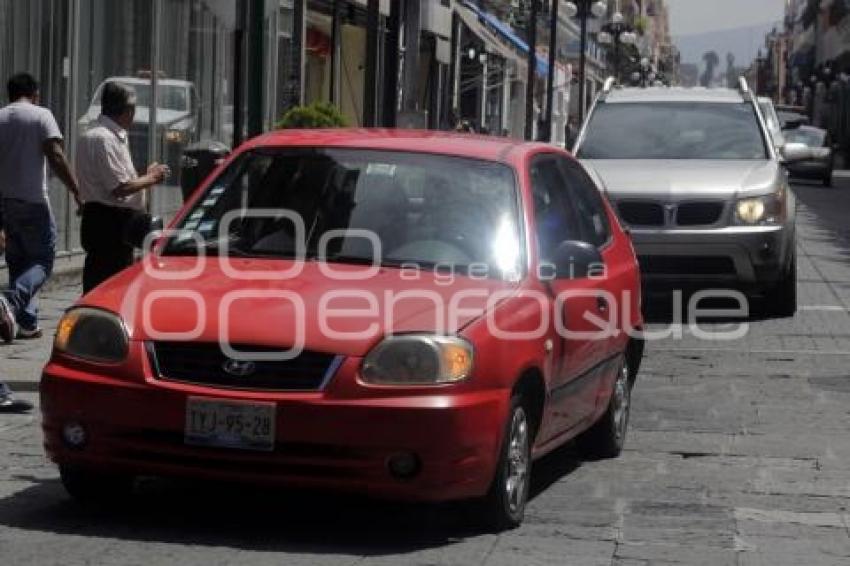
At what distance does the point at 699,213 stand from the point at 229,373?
8.61 metres

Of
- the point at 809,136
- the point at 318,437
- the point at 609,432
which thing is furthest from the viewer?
the point at 809,136

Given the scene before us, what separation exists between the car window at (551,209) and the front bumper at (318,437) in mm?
1253

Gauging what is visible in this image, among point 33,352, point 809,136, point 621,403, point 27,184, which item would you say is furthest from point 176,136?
point 809,136

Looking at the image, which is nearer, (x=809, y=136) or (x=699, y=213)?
(x=699, y=213)

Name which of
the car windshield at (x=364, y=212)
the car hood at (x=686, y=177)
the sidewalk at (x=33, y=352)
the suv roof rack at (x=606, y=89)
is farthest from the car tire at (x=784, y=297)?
the car windshield at (x=364, y=212)

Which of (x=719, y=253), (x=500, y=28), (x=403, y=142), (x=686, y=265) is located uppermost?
(x=500, y=28)

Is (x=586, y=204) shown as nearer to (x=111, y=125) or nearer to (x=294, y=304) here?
(x=294, y=304)

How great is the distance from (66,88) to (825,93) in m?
79.5

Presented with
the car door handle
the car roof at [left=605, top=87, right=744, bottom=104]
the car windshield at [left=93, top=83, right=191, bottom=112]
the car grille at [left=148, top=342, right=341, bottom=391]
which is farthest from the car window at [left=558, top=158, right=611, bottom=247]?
the car windshield at [left=93, top=83, right=191, bottom=112]

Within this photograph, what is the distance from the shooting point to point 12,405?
31.5 ft

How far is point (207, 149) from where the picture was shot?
39.6ft

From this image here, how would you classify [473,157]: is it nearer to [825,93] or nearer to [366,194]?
[366,194]

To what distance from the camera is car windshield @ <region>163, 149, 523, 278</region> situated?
7578 mm

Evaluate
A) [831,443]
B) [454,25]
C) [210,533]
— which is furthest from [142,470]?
[454,25]
